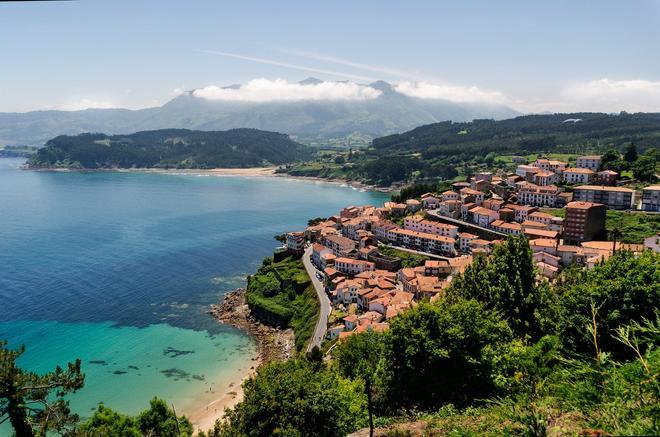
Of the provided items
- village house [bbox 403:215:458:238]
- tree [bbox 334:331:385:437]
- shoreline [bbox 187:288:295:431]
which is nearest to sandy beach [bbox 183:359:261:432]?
shoreline [bbox 187:288:295:431]

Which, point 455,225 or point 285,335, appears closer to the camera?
point 285,335

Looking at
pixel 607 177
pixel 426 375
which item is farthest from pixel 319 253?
pixel 426 375

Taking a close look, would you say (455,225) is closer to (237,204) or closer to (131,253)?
(131,253)

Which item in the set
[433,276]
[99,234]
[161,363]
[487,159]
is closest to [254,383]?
[161,363]

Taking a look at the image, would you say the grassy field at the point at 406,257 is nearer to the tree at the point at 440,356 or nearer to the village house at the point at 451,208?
the village house at the point at 451,208

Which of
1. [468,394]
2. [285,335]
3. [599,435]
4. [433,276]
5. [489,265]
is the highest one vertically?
[599,435]

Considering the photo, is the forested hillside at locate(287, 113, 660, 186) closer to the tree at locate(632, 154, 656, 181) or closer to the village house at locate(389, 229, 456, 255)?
the tree at locate(632, 154, 656, 181)
